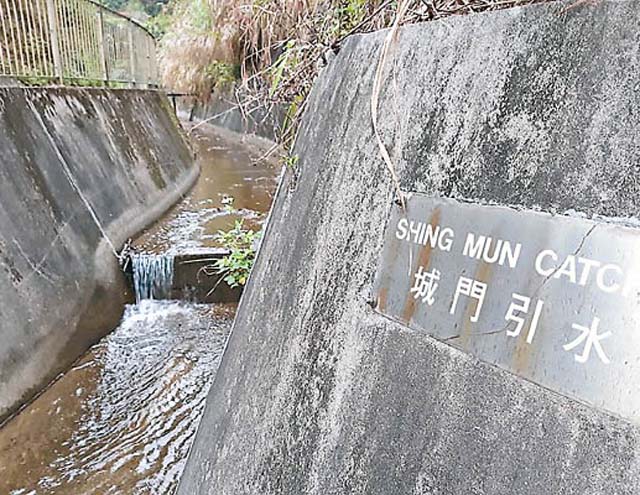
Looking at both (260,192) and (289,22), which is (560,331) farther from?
(260,192)

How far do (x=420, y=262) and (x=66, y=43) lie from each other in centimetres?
661

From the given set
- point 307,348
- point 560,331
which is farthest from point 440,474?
point 307,348

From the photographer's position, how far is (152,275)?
5.14 meters

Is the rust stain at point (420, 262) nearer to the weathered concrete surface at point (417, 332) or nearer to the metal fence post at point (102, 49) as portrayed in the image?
the weathered concrete surface at point (417, 332)

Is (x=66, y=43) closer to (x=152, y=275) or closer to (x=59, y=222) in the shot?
(x=59, y=222)

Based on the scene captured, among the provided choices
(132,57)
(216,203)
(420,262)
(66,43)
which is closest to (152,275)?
(216,203)

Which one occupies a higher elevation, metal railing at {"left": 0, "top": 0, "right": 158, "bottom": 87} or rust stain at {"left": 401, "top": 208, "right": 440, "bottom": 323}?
metal railing at {"left": 0, "top": 0, "right": 158, "bottom": 87}

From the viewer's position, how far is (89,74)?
23.7 feet

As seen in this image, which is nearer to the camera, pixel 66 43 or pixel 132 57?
pixel 66 43

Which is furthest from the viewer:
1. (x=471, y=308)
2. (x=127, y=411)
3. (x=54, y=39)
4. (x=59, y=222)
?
(x=54, y=39)

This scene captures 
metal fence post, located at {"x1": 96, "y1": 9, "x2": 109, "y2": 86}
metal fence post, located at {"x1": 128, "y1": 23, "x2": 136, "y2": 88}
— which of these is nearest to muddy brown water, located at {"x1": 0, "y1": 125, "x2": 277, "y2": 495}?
metal fence post, located at {"x1": 96, "y1": 9, "x2": 109, "y2": 86}

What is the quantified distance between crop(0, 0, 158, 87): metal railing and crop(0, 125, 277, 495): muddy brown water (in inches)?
84.6

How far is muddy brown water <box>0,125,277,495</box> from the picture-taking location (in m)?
2.88

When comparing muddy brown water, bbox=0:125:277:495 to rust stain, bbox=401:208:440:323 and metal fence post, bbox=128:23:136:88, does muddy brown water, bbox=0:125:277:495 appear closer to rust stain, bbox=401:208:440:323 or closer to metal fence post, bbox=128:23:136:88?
rust stain, bbox=401:208:440:323
